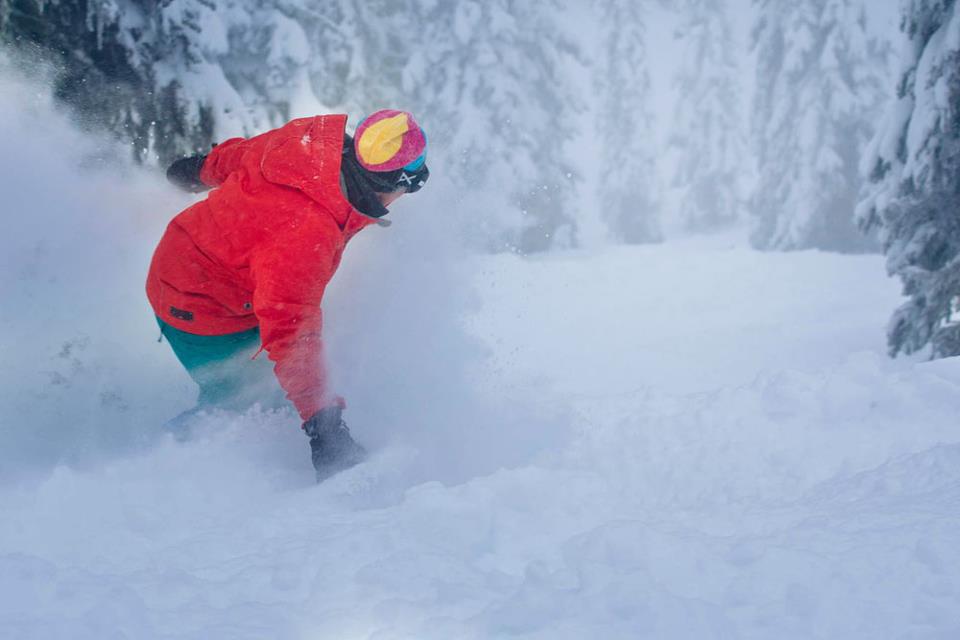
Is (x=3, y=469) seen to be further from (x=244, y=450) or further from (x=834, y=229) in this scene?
(x=834, y=229)

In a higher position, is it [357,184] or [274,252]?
[357,184]

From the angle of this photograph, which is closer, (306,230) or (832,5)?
(306,230)

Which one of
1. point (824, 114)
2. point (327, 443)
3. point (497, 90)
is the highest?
point (497, 90)

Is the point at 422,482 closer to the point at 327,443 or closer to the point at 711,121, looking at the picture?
the point at 327,443

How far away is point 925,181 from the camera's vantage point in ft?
23.0

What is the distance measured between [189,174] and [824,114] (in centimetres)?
2155

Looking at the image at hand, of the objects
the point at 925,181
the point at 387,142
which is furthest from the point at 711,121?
the point at 387,142

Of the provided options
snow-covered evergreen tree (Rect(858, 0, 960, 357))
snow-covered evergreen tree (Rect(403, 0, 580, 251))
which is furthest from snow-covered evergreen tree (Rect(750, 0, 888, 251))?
snow-covered evergreen tree (Rect(858, 0, 960, 357))

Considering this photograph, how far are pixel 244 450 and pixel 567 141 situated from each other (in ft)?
62.9

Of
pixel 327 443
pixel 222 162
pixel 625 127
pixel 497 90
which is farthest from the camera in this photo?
pixel 625 127

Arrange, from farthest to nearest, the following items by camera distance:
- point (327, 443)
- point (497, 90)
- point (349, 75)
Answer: point (497, 90) < point (349, 75) < point (327, 443)

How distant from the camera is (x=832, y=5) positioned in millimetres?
20641

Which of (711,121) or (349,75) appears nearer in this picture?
(349,75)

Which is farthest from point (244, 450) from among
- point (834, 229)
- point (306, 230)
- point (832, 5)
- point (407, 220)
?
point (832, 5)
